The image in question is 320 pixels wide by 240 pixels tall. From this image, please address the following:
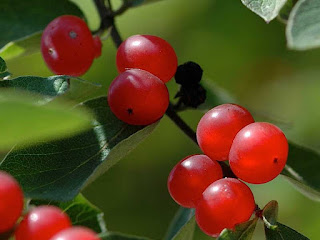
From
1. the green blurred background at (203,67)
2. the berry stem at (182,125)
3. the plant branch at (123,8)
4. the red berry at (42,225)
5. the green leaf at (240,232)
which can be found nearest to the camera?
the red berry at (42,225)

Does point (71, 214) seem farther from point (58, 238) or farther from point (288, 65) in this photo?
point (288, 65)

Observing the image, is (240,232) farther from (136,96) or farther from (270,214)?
(136,96)

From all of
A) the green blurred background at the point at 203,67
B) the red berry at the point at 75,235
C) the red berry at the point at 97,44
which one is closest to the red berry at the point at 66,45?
the red berry at the point at 97,44

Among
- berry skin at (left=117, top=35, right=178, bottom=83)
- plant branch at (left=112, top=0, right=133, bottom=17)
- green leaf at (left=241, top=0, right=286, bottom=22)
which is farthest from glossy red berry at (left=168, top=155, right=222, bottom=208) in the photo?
plant branch at (left=112, top=0, right=133, bottom=17)

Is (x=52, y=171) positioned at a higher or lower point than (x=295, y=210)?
higher

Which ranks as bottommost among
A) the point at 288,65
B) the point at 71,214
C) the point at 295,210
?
the point at 295,210

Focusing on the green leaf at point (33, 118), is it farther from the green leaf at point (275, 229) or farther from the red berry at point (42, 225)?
the green leaf at point (275, 229)

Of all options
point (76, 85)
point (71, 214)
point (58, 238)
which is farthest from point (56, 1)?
point (58, 238)
